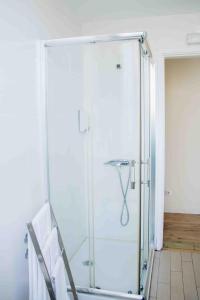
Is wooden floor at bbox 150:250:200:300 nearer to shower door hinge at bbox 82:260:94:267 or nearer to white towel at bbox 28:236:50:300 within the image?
shower door hinge at bbox 82:260:94:267

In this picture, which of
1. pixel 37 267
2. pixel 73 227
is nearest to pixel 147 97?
pixel 73 227

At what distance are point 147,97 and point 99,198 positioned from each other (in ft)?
3.83

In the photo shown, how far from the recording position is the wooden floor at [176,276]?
243 cm

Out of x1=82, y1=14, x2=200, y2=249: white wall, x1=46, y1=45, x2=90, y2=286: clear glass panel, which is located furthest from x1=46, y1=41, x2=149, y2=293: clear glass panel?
x1=82, y1=14, x2=200, y2=249: white wall

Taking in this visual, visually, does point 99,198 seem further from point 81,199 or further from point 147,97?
point 147,97

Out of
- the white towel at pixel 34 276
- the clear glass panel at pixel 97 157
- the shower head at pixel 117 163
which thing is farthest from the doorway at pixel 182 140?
the white towel at pixel 34 276

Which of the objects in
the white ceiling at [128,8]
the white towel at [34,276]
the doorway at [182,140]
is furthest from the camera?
the doorway at [182,140]

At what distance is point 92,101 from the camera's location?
287cm

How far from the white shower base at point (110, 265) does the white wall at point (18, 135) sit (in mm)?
665

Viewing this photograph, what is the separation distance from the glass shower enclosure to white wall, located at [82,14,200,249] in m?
0.14

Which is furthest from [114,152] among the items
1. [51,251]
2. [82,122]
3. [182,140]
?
[182,140]

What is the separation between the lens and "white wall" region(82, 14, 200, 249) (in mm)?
2975

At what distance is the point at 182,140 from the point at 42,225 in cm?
290

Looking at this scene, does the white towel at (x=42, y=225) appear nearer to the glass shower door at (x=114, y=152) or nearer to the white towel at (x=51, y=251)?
the white towel at (x=51, y=251)
